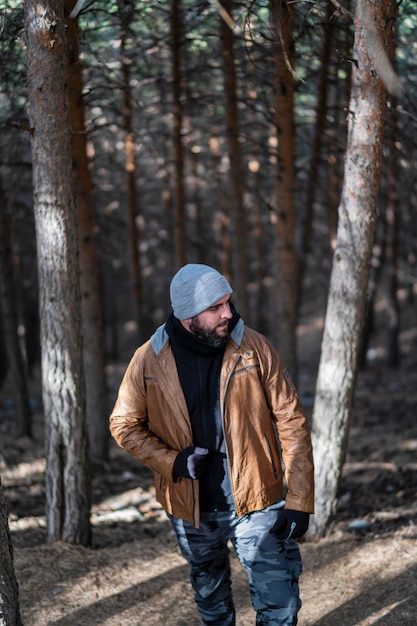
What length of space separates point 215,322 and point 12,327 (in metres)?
8.64

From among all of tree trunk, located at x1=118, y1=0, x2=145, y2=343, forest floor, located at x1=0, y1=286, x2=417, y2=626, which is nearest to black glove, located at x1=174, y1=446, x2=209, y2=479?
forest floor, located at x1=0, y1=286, x2=417, y2=626

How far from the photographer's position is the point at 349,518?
674 cm

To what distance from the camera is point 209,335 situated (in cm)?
369

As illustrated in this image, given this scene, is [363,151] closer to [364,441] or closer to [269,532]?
[269,532]

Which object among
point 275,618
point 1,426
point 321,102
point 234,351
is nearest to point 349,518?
point 275,618

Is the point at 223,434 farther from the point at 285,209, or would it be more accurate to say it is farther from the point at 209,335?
the point at 285,209

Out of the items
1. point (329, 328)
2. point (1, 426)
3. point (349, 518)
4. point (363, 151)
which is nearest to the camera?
point (363, 151)

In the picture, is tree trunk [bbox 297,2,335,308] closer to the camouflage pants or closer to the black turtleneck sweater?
the black turtleneck sweater

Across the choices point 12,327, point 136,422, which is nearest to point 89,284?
point 12,327

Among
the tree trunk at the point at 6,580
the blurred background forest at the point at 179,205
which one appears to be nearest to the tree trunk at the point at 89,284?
the blurred background forest at the point at 179,205

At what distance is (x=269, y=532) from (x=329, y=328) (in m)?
2.42

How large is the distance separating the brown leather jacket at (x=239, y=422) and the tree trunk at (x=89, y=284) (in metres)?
4.76

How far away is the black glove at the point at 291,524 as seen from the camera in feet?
11.8

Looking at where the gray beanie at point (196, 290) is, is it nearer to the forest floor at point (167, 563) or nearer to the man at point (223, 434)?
the man at point (223, 434)
